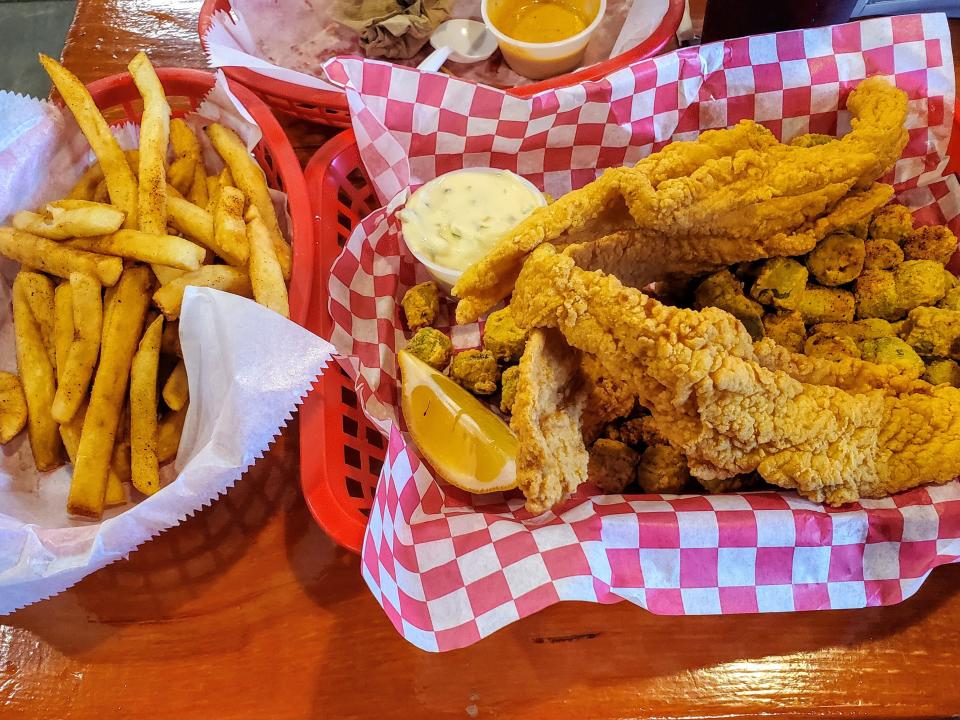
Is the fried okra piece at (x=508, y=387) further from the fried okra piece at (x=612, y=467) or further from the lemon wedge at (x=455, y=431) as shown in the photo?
the fried okra piece at (x=612, y=467)

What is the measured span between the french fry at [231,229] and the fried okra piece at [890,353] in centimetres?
157

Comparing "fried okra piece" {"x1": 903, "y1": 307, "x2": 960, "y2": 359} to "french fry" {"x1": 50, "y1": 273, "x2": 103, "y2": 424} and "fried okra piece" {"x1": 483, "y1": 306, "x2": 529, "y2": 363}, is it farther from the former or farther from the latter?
"french fry" {"x1": 50, "y1": 273, "x2": 103, "y2": 424}

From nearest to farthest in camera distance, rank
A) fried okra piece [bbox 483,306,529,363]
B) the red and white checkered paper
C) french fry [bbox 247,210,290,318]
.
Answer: the red and white checkered paper → french fry [bbox 247,210,290,318] → fried okra piece [bbox 483,306,529,363]

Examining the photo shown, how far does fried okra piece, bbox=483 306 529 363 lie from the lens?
1.80 metres

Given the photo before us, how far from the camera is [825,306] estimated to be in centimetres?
167

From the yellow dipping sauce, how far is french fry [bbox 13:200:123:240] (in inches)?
58.9

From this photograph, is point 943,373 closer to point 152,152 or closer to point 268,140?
point 268,140

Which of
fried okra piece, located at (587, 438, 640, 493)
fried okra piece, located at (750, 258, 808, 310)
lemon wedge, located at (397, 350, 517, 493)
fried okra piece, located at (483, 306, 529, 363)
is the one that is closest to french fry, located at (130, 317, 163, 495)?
lemon wedge, located at (397, 350, 517, 493)

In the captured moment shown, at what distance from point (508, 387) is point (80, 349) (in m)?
1.09

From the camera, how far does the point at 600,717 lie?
1491 millimetres

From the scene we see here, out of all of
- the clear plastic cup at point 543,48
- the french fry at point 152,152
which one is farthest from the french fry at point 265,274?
the clear plastic cup at point 543,48

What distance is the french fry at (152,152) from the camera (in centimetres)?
180

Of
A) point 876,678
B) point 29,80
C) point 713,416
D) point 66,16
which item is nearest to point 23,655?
point 713,416

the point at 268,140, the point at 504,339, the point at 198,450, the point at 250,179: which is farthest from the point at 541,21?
the point at 198,450
